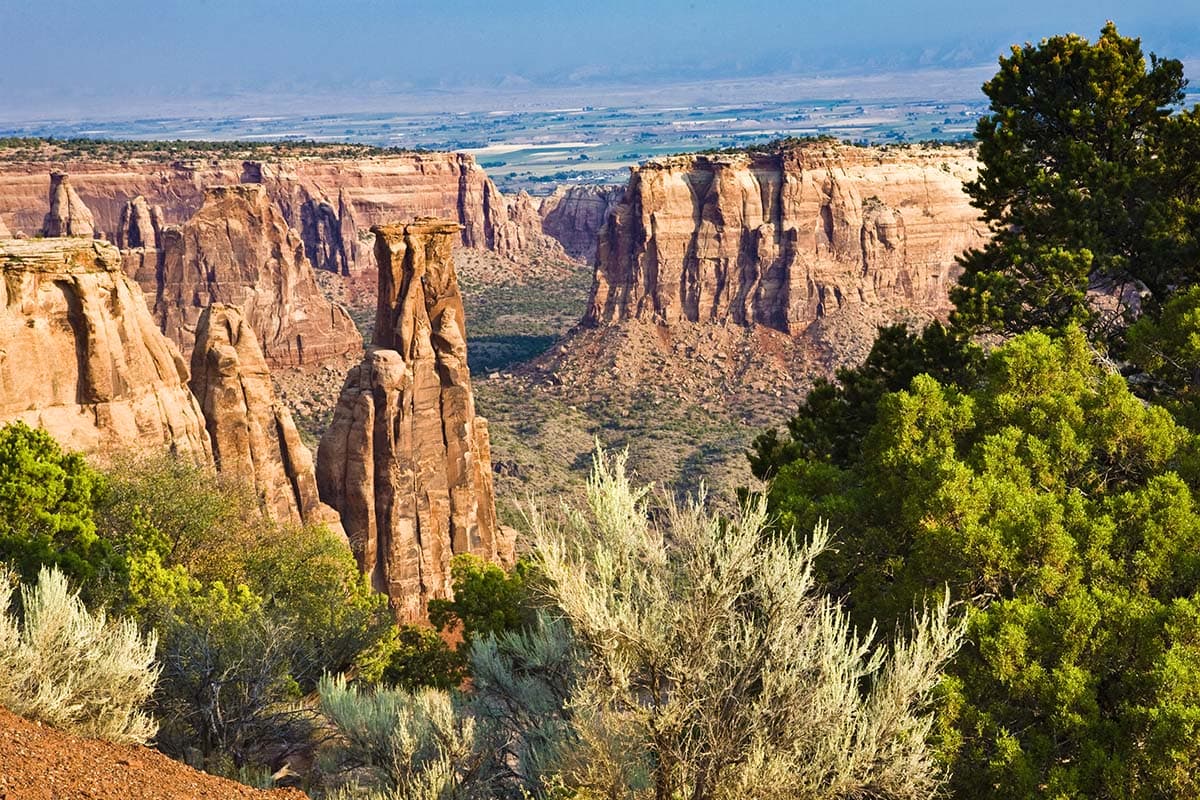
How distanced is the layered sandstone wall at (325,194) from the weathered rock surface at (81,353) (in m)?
90.9

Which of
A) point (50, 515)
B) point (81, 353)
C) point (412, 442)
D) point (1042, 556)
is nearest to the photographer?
point (1042, 556)

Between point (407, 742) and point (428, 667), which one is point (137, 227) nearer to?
point (428, 667)

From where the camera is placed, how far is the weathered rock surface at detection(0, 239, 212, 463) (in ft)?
108

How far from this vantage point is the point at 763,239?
347 ft

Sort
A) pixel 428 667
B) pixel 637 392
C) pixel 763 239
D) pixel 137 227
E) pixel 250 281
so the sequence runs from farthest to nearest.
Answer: pixel 137 227 → pixel 763 239 → pixel 637 392 → pixel 250 281 → pixel 428 667

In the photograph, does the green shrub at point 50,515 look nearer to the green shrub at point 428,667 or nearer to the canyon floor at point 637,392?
the green shrub at point 428,667

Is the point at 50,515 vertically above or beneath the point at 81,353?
beneath

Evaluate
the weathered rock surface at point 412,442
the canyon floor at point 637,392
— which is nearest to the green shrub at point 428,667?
the weathered rock surface at point 412,442

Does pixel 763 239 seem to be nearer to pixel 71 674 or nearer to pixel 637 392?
pixel 637 392

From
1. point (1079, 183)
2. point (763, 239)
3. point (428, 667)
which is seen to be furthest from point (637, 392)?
point (1079, 183)

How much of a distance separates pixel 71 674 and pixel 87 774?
3.30 m

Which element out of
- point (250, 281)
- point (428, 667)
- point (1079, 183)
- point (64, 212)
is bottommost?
point (428, 667)

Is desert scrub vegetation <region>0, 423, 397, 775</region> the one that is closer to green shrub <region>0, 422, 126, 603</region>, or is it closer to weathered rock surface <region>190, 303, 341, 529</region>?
green shrub <region>0, 422, 126, 603</region>

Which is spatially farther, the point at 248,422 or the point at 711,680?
the point at 248,422
